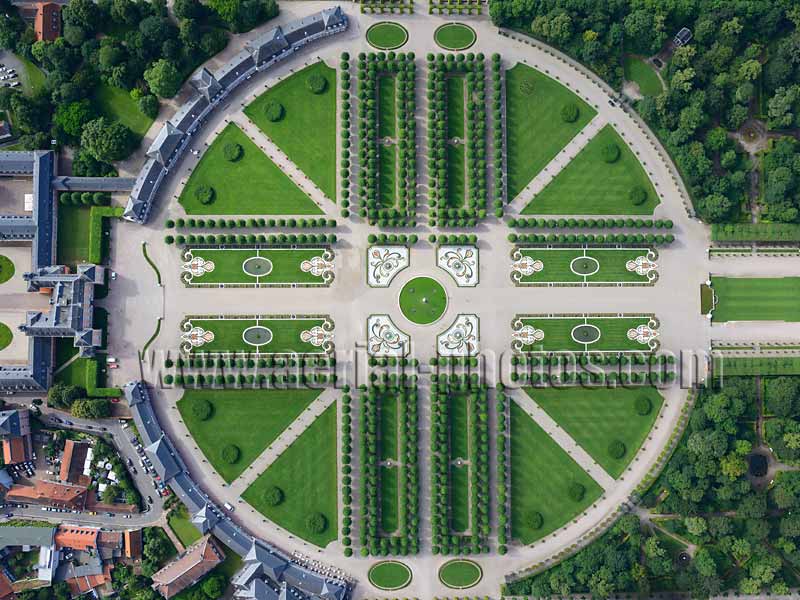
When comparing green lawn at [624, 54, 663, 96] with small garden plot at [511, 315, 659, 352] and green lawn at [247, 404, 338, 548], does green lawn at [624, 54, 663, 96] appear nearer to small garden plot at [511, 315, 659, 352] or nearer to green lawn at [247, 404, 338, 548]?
small garden plot at [511, 315, 659, 352]

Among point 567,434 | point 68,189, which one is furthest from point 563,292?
point 68,189

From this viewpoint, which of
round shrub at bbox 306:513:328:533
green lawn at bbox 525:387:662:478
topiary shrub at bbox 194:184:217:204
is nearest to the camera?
round shrub at bbox 306:513:328:533

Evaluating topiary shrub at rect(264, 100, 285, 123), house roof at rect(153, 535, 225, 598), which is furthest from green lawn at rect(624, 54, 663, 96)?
house roof at rect(153, 535, 225, 598)

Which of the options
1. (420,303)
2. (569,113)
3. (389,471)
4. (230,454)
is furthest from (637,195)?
(230,454)

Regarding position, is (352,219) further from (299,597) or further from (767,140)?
(767,140)

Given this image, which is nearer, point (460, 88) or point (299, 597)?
point (299, 597)
